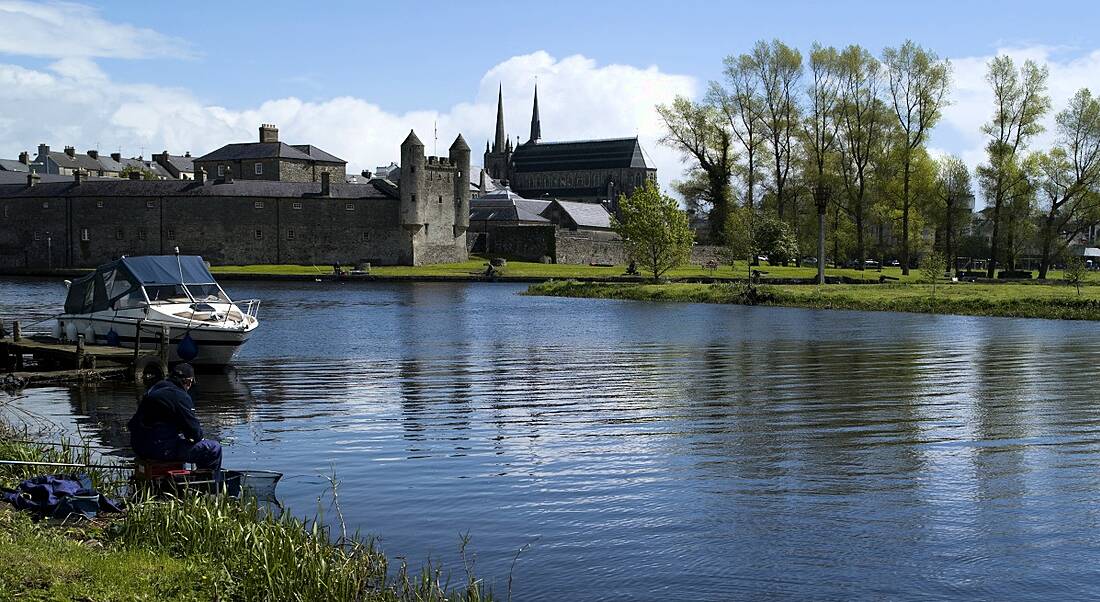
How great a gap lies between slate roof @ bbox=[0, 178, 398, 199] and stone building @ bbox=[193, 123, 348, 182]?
35.7 ft

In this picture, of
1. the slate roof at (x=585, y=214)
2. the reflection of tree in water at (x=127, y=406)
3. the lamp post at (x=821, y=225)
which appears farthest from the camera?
the slate roof at (x=585, y=214)

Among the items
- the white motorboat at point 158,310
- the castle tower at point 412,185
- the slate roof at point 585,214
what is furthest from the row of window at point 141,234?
the white motorboat at point 158,310

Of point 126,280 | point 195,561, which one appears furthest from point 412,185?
point 195,561

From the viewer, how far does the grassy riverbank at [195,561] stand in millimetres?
7508

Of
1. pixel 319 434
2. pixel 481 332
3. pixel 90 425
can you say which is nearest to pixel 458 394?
pixel 319 434

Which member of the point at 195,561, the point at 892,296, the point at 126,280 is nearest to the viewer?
the point at 195,561

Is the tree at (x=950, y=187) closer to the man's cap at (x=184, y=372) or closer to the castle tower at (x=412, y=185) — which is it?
the castle tower at (x=412, y=185)

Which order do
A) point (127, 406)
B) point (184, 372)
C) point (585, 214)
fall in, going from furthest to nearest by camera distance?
point (585, 214) < point (127, 406) < point (184, 372)

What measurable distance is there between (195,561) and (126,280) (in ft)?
58.8

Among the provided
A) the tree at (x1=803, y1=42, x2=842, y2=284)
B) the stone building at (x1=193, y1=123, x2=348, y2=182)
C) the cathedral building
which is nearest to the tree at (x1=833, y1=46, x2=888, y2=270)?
the tree at (x1=803, y1=42, x2=842, y2=284)

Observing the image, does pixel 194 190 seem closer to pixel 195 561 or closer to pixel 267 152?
pixel 267 152

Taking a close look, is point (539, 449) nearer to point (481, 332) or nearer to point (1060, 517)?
point (1060, 517)

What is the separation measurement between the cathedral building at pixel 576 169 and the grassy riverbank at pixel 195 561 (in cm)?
13895

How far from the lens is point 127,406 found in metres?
18.3
